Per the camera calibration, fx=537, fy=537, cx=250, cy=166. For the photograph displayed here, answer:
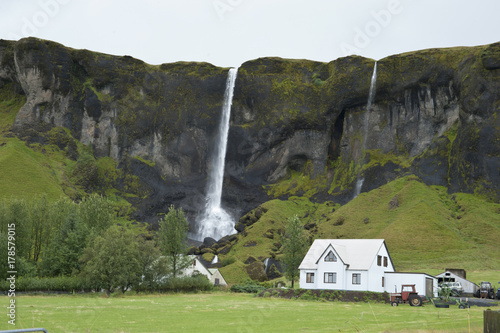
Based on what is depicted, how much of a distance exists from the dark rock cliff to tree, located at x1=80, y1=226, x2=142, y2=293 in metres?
73.3

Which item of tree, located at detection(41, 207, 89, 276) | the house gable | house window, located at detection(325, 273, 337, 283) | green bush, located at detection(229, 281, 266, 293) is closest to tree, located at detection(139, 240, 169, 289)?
tree, located at detection(41, 207, 89, 276)

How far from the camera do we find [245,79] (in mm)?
150125

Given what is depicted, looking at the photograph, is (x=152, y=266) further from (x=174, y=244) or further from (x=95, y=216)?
(x=95, y=216)

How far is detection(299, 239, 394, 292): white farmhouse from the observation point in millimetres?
61994

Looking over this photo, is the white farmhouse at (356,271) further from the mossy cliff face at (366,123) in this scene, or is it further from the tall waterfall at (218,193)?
the tall waterfall at (218,193)

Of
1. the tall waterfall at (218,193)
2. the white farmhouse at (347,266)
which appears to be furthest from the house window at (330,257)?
the tall waterfall at (218,193)

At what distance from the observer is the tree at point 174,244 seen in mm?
75062

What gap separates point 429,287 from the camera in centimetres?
6109

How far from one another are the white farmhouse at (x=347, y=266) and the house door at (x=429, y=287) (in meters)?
4.97

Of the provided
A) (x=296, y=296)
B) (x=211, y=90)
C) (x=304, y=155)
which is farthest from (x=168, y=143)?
(x=296, y=296)

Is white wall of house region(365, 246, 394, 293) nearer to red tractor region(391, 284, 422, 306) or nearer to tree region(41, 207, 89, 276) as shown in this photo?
red tractor region(391, 284, 422, 306)

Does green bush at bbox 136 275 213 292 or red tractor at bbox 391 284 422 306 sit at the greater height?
red tractor at bbox 391 284 422 306

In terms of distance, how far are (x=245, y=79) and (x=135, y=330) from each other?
128798 millimetres

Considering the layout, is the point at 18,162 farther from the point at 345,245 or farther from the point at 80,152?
the point at 345,245
